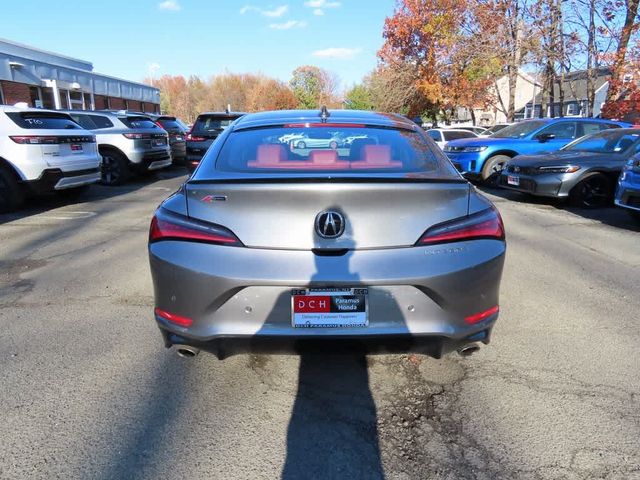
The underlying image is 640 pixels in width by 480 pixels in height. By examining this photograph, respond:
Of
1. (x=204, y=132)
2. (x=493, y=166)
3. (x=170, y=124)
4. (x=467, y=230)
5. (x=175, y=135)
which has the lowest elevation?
(x=493, y=166)

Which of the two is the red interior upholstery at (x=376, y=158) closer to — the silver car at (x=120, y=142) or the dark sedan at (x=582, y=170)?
the dark sedan at (x=582, y=170)

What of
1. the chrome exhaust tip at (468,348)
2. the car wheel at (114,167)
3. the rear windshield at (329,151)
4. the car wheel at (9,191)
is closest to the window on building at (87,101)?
the car wheel at (114,167)

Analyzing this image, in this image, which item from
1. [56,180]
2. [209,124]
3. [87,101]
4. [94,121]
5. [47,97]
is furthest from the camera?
[87,101]

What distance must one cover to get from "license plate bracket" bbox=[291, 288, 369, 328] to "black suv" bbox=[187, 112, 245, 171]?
11.5 metres

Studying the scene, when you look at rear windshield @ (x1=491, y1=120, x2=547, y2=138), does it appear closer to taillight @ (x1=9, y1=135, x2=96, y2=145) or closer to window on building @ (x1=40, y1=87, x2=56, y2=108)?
taillight @ (x1=9, y1=135, x2=96, y2=145)

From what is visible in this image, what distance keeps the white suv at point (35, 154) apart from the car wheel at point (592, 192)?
8.92 metres

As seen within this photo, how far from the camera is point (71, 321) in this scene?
3.72 metres

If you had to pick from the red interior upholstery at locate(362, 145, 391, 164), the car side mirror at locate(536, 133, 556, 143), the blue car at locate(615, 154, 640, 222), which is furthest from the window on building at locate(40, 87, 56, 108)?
the red interior upholstery at locate(362, 145, 391, 164)

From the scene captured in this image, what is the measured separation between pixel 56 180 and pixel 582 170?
30.0 ft

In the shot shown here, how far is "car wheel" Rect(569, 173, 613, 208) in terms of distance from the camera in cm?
860

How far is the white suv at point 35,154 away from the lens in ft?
24.4

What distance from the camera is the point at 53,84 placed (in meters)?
22.9

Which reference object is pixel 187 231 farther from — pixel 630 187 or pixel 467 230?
pixel 630 187

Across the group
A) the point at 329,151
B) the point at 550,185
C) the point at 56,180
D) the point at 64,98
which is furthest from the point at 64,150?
the point at 64,98
